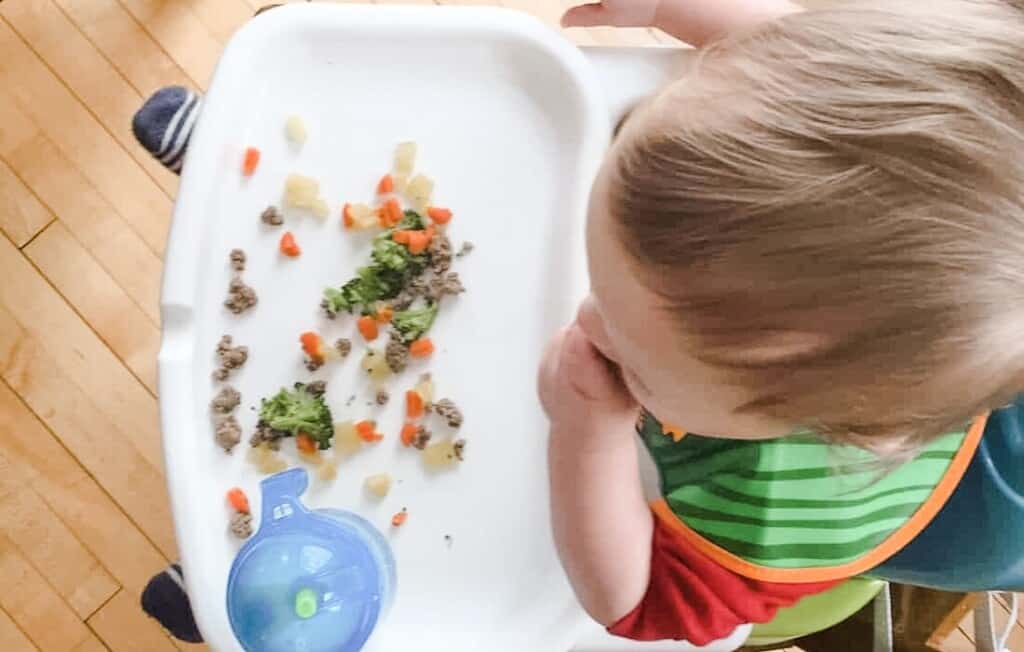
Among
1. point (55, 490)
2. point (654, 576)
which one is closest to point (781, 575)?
point (654, 576)

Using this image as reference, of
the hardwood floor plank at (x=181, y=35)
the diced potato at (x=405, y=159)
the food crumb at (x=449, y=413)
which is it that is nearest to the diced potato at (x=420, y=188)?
the diced potato at (x=405, y=159)

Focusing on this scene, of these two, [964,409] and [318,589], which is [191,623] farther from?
[964,409]

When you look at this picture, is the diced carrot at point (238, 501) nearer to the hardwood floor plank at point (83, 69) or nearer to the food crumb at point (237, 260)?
the food crumb at point (237, 260)

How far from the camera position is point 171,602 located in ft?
2.52

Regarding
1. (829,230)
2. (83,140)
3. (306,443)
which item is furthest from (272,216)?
(83,140)

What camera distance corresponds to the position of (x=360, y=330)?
22.7 inches

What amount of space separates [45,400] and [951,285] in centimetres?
83

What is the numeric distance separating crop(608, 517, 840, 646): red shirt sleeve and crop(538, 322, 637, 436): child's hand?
6 cm

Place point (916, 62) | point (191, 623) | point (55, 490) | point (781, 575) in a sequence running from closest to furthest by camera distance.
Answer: point (916, 62), point (781, 575), point (191, 623), point (55, 490)

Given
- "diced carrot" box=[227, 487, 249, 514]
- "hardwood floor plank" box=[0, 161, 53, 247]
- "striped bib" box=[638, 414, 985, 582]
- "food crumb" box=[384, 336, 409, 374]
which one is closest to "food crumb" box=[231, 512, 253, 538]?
"diced carrot" box=[227, 487, 249, 514]

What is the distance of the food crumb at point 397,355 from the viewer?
1.87 feet

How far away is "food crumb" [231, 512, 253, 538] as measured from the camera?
55 cm

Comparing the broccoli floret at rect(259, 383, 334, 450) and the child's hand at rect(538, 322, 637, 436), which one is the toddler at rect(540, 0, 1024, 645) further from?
the broccoli floret at rect(259, 383, 334, 450)

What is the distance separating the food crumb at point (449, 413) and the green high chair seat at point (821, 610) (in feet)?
0.66
